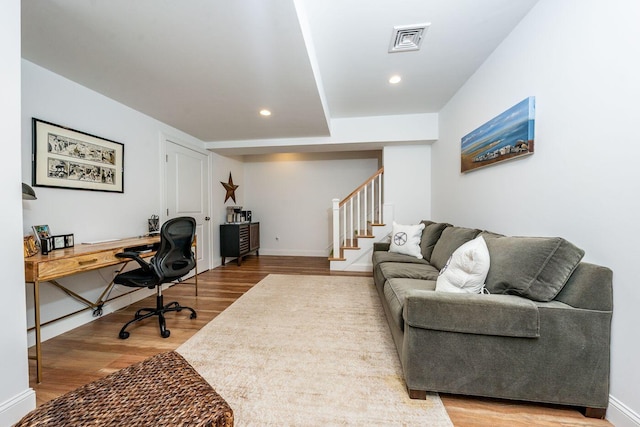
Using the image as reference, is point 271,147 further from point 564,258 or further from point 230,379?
point 564,258

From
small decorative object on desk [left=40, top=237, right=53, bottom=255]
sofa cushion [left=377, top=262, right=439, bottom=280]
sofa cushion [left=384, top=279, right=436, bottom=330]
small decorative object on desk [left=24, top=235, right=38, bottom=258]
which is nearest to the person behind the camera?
sofa cushion [left=384, top=279, right=436, bottom=330]

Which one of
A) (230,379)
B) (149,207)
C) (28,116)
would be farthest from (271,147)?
(230,379)

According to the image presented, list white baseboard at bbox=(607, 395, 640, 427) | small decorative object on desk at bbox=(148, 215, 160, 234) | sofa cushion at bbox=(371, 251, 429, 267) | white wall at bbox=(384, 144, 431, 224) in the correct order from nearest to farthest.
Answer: white baseboard at bbox=(607, 395, 640, 427)
sofa cushion at bbox=(371, 251, 429, 267)
small decorative object on desk at bbox=(148, 215, 160, 234)
white wall at bbox=(384, 144, 431, 224)

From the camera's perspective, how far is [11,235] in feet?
4.09

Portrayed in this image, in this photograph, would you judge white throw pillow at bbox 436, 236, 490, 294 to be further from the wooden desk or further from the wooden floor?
the wooden desk

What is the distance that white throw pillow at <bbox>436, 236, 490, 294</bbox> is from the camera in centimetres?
149

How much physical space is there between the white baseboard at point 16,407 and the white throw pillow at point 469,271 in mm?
2392

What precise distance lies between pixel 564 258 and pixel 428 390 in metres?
1.05

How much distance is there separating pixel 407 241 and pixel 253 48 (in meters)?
2.68

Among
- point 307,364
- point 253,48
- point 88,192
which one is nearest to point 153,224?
point 88,192

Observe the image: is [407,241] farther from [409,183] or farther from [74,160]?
[74,160]

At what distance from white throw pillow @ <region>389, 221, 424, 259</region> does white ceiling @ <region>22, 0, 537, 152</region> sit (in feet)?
5.68

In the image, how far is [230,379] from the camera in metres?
1.56

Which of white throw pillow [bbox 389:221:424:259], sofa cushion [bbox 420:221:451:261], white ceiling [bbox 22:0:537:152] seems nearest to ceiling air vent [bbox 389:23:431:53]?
white ceiling [bbox 22:0:537:152]
